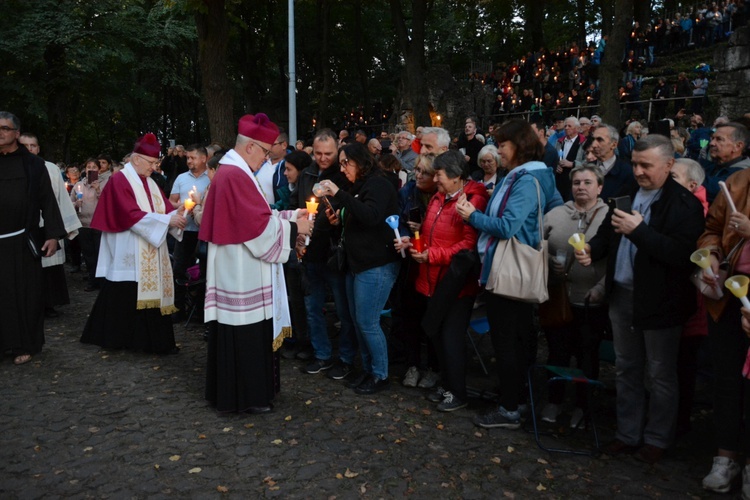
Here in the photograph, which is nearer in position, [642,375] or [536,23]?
[642,375]

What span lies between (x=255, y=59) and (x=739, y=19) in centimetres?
2170

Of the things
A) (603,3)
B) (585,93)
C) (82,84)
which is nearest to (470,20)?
(603,3)

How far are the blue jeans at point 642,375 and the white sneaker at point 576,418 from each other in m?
0.42

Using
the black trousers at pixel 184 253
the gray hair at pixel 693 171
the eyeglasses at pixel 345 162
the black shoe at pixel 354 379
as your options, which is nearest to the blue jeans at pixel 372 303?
the black shoe at pixel 354 379

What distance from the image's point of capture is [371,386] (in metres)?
5.80

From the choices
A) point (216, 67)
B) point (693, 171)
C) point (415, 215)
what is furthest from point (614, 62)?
point (415, 215)

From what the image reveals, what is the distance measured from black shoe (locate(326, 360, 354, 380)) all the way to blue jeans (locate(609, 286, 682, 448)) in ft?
8.37

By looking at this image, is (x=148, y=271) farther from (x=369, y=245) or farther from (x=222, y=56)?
(x=222, y=56)

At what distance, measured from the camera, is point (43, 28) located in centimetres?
2000

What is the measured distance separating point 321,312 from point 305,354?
69cm

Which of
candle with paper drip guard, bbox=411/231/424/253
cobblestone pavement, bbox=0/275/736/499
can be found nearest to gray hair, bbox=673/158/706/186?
cobblestone pavement, bbox=0/275/736/499

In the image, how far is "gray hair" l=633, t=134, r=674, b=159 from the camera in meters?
4.21

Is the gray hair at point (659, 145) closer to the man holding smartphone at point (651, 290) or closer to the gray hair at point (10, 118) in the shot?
the man holding smartphone at point (651, 290)

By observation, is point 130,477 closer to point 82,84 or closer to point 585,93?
point 585,93
